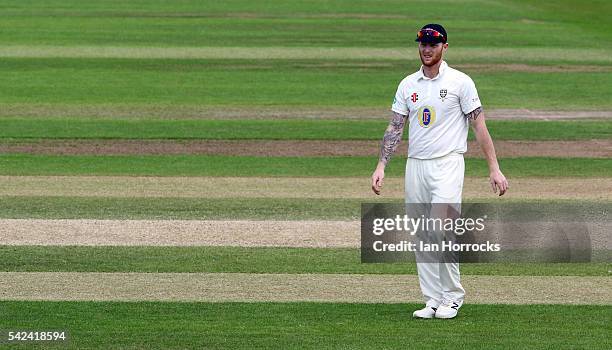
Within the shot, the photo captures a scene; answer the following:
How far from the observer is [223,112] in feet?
77.0

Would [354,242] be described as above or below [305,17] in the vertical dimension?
below

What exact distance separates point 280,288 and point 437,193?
1.93m

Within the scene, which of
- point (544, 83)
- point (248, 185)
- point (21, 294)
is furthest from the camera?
point (544, 83)

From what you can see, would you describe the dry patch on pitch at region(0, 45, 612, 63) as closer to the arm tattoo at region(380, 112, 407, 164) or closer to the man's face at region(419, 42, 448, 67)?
the arm tattoo at region(380, 112, 407, 164)

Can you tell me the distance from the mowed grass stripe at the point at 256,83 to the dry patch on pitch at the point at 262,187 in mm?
7169

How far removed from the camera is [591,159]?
61.7 ft

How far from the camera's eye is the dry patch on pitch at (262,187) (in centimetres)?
1588

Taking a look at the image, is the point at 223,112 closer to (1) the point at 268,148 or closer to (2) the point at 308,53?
(1) the point at 268,148

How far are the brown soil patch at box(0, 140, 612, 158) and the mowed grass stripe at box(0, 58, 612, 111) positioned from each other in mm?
3850

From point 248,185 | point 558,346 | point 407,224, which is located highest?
point 248,185

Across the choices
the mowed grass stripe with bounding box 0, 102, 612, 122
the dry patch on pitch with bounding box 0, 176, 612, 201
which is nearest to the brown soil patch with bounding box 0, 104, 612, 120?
the mowed grass stripe with bounding box 0, 102, 612, 122

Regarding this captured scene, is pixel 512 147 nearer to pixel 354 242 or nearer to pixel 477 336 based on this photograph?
pixel 354 242

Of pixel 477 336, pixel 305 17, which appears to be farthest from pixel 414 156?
pixel 305 17

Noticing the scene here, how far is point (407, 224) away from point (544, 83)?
17489 millimetres
